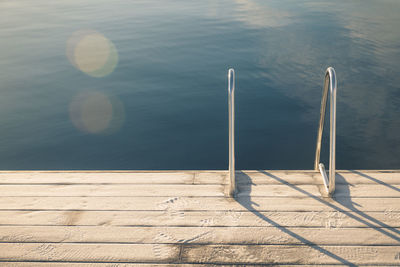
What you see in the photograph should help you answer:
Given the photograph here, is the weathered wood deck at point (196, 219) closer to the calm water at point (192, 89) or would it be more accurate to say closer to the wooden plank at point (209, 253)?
the wooden plank at point (209, 253)

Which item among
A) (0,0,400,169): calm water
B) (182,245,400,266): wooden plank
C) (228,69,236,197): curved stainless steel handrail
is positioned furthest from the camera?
(0,0,400,169): calm water

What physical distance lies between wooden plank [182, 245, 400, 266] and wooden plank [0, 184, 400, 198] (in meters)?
0.74

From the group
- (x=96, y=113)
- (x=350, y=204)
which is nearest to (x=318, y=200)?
(x=350, y=204)

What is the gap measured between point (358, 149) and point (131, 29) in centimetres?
1166

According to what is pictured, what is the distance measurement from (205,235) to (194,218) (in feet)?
0.80

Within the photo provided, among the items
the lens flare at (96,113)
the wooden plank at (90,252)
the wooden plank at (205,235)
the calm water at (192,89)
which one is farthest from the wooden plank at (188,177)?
the lens flare at (96,113)

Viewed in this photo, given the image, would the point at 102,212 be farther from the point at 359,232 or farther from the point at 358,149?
the point at 358,149

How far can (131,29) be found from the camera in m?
16.3

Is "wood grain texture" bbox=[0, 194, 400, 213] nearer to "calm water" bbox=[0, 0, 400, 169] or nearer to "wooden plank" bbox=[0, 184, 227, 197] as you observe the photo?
"wooden plank" bbox=[0, 184, 227, 197]

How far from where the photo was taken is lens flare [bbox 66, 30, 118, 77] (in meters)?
12.1

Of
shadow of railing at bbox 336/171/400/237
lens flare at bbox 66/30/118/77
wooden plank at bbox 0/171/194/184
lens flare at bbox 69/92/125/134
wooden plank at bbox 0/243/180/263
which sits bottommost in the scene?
lens flare at bbox 69/92/125/134

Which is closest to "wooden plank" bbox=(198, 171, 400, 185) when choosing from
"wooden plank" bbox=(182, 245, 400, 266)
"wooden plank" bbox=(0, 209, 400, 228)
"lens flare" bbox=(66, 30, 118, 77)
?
"wooden plank" bbox=(0, 209, 400, 228)

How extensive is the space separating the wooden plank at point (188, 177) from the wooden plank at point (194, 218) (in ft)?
1.82

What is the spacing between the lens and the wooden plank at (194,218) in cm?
313
